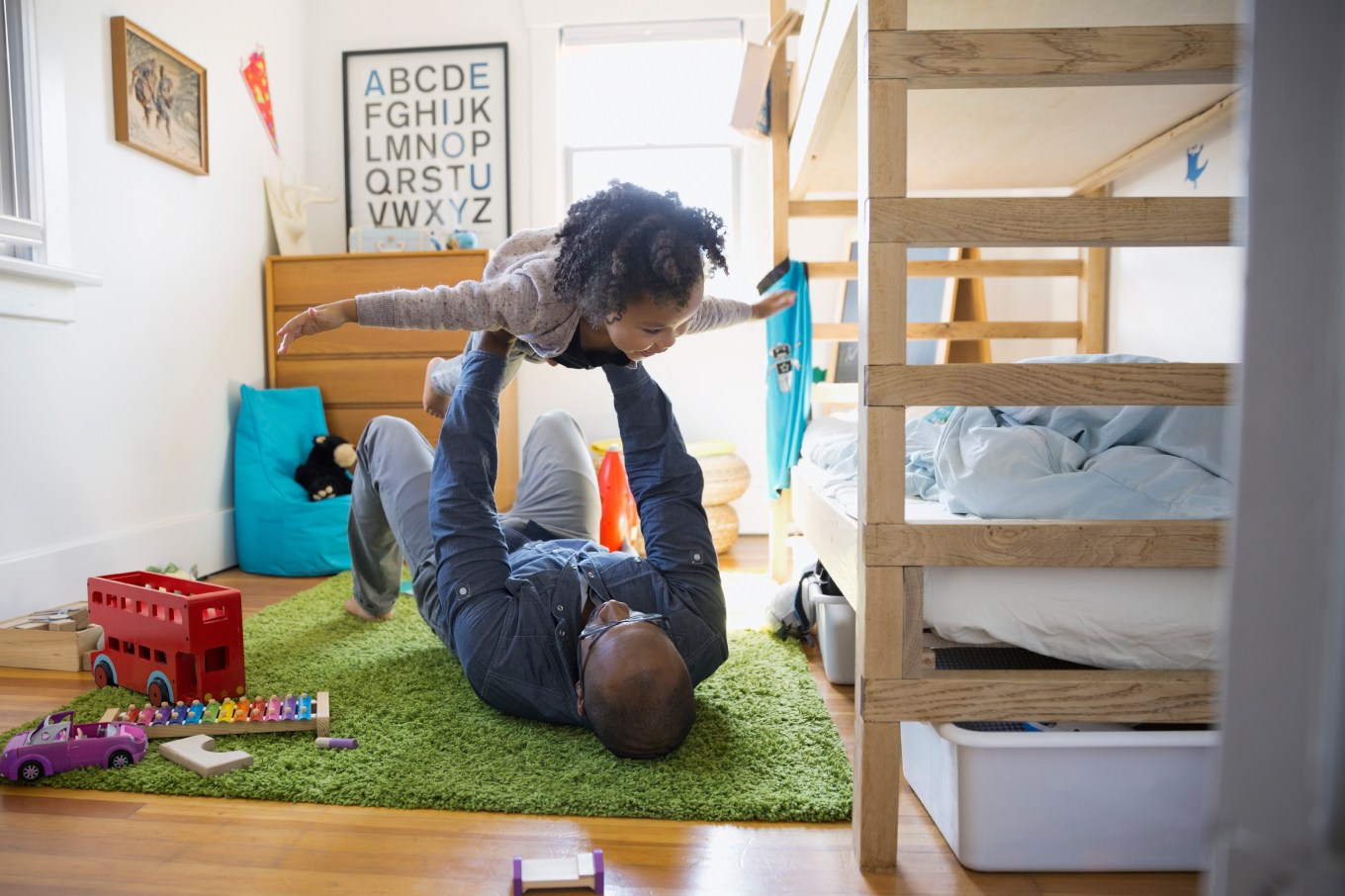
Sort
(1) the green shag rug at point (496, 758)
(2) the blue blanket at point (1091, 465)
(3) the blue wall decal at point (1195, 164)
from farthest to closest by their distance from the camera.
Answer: (3) the blue wall decal at point (1195, 164) < (1) the green shag rug at point (496, 758) < (2) the blue blanket at point (1091, 465)

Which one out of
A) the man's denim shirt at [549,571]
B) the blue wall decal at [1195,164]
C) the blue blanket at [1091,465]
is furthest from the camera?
the blue wall decal at [1195,164]

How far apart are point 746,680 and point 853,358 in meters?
1.87

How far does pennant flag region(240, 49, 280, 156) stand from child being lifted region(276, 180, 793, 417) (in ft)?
7.81

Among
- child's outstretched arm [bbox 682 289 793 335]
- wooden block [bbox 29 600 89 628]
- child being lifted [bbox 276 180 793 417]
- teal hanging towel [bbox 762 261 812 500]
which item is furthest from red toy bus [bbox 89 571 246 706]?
teal hanging towel [bbox 762 261 812 500]

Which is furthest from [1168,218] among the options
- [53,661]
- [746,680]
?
[53,661]

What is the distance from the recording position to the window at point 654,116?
3639mm

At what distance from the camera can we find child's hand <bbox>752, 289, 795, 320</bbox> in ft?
5.40

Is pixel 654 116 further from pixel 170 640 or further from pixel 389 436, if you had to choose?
pixel 170 640

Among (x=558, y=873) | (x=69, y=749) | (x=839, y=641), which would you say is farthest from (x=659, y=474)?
(x=69, y=749)

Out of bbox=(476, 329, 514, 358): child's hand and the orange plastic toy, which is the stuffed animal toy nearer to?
the orange plastic toy

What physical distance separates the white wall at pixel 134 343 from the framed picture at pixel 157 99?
1.4 inches

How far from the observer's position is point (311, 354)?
3164 mm

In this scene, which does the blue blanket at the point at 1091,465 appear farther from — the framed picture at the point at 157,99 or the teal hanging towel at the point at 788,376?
the framed picture at the point at 157,99

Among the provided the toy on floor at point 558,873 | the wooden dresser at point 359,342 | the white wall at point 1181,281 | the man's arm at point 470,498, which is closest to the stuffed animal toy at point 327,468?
the wooden dresser at point 359,342
